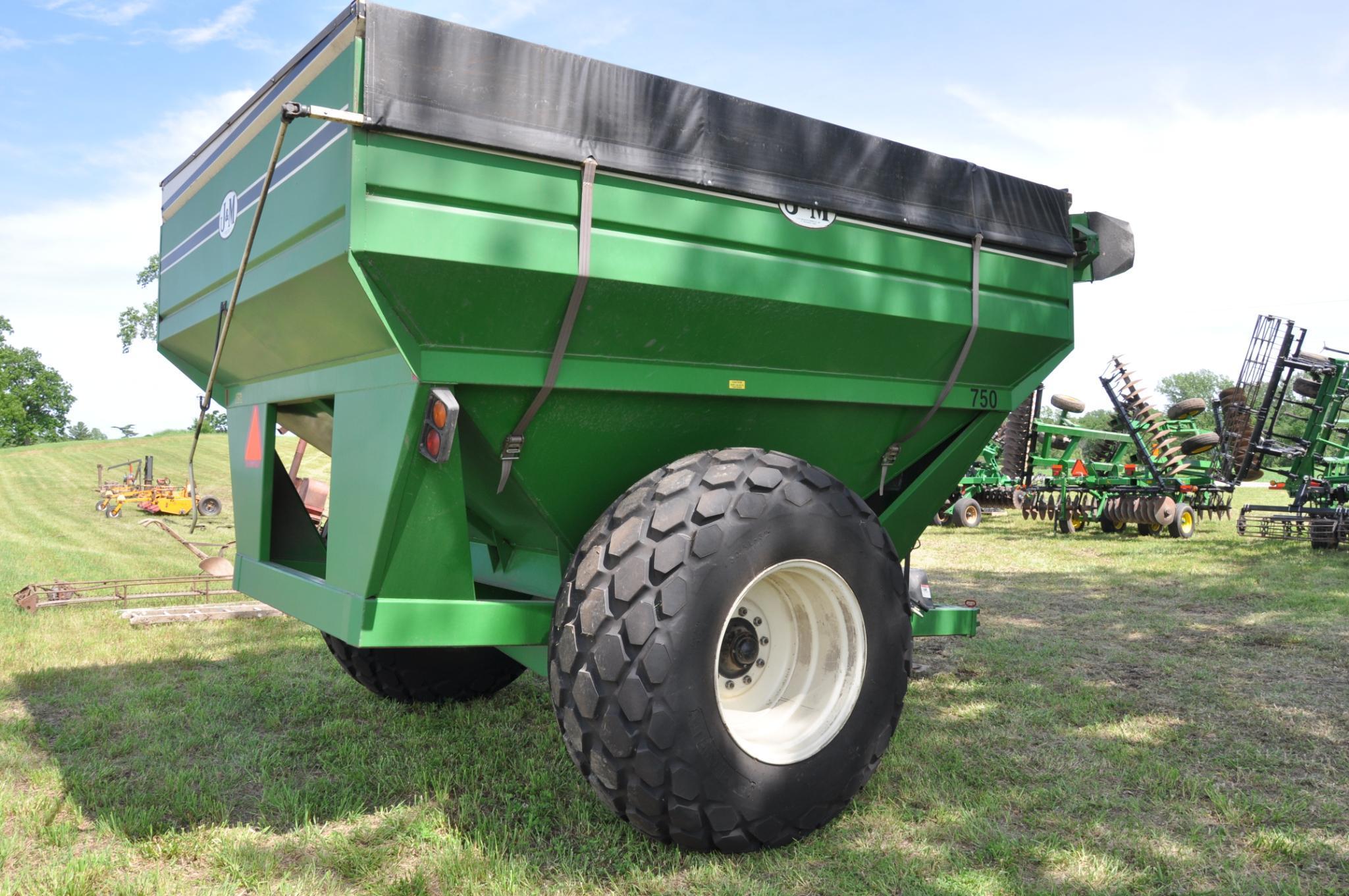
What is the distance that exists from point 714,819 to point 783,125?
2.11 m

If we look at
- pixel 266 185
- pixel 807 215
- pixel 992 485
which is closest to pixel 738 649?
pixel 807 215

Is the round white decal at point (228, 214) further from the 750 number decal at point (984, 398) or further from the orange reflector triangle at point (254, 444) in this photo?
the 750 number decal at point (984, 398)

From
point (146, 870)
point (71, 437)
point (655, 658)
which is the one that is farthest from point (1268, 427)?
point (71, 437)

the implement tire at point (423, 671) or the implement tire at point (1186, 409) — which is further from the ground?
the implement tire at point (1186, 409)

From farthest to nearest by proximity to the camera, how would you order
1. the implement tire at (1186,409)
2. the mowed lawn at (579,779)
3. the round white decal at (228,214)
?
the implement tire at (1186,409), the round white decal at (228,214), the mowed lawn at (579,779)

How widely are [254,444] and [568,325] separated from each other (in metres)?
1.68

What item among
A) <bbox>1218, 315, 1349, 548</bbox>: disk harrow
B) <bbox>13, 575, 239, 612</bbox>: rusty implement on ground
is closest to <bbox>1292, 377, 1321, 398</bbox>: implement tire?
<bbox>1218, 315, 1349, 548</bbox>: disk harrow

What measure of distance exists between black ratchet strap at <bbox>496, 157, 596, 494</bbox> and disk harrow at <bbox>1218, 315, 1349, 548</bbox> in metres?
11.4

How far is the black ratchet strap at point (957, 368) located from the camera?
3.51 meters

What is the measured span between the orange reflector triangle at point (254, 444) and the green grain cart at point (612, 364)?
0.01 meters

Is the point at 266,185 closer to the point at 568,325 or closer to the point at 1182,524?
the point at 568,325

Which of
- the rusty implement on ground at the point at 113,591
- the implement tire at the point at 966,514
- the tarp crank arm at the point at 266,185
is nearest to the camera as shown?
the tarp crank arm at the point at 266,185

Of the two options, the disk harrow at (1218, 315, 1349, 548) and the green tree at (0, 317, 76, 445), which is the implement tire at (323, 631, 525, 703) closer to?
the disk harrow at (1218, 315, 1349, 548)

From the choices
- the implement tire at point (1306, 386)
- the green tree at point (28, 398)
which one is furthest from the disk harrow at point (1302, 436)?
the green tree at point (28, 398)
